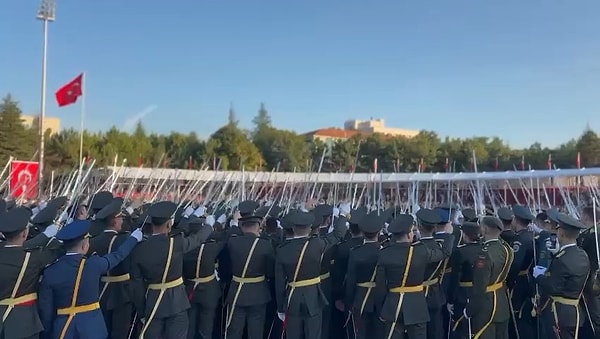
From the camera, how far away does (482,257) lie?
216 inches

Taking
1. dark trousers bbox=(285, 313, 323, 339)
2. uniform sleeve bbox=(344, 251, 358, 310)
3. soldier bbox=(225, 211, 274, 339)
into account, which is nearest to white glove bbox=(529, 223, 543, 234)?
uniform sleeve bbox=(344, 251, 358, 310)

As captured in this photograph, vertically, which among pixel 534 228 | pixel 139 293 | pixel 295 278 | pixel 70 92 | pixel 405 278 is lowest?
pixel 139 293

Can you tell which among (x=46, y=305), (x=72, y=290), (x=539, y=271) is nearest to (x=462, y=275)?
(x=539, y=271)


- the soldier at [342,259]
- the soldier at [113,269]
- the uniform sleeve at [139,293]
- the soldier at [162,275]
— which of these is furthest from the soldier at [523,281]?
the soldier at [113,269]

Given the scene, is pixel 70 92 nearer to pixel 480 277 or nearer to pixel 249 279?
pixel 249 279

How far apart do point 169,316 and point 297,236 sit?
61.5 inches

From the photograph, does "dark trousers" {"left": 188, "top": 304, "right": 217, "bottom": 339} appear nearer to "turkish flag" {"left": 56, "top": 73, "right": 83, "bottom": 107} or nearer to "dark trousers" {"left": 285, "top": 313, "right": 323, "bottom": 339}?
"dark trousers" {"left": 285, "top": 313, "right": 323, "bottom": 339}

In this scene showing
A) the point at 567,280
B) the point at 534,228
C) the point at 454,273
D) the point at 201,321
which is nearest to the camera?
the point at 567,280

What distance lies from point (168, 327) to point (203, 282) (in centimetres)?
73

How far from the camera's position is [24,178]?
712 inches

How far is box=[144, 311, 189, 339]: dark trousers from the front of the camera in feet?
17.9

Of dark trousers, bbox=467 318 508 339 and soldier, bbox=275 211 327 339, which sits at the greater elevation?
soldier, bbox=275 211 327 339

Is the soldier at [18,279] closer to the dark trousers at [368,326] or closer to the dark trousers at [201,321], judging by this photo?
the dark trousers at [201,321]

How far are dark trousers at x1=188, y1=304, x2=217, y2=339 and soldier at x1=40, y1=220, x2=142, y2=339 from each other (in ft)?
5.01
